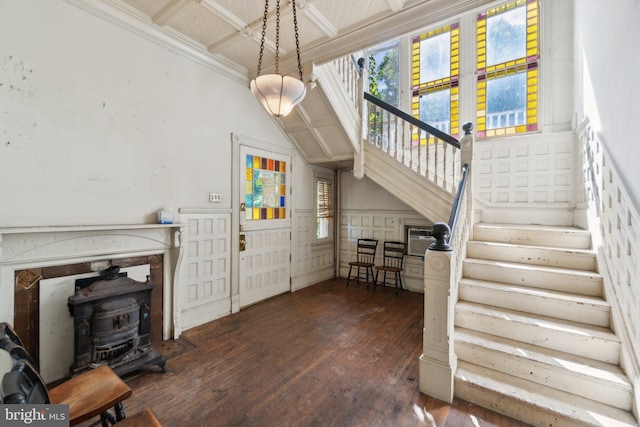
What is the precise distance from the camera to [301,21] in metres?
2.86

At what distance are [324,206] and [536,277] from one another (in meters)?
3.69

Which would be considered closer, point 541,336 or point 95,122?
point 541,336

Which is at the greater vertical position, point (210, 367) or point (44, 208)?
point (44, 208)

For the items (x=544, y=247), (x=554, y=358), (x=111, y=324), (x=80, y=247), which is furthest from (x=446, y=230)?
(x=80, y=247)

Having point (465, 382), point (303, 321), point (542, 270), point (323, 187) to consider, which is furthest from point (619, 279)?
point (323, 187)

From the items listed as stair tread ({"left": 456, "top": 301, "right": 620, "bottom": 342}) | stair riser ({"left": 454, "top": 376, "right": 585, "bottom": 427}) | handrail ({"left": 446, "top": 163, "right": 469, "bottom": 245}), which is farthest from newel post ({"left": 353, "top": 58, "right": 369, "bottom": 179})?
stair riser ({"left": 454, "top": 376, "right": 585, "bottom": 427})

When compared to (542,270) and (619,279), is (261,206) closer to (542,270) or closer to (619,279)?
(542,270)

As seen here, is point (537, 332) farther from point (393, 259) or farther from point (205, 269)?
point (205, 269)

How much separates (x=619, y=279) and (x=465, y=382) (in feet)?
4.44

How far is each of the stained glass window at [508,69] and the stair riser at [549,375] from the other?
3421mm

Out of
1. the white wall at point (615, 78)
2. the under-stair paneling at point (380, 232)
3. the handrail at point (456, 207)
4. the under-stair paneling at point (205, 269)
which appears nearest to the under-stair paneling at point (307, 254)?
the under-stair paneling at point (380, 232)

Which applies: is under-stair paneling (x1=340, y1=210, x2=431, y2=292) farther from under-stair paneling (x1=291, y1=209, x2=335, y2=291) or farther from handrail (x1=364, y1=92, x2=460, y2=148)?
handrail (x1=364, y1=92, x2=460, y2=148)

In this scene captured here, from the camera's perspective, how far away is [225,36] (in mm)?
3146

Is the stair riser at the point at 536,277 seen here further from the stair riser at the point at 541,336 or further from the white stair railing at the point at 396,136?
the white stair railing at the point at 396,136
